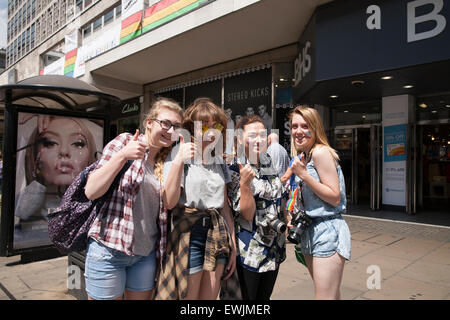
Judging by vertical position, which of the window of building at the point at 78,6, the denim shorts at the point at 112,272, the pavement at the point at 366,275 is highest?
the window of building at the point at 78,6

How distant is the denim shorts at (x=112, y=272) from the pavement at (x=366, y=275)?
185 cm

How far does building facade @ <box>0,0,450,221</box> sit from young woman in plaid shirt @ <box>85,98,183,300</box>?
209 inches

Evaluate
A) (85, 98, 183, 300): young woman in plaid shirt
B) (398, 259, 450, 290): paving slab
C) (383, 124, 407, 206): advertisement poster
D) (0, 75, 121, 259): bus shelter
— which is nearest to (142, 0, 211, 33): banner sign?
(0, 75, 121, 259): bus shelter

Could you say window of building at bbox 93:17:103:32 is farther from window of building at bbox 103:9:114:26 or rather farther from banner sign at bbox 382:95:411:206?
banner sign at bbox 382:95:411:206

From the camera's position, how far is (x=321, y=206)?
6.57 ft

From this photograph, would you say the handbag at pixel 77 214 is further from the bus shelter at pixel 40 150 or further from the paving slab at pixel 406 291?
the paving slab at pixel 406 291

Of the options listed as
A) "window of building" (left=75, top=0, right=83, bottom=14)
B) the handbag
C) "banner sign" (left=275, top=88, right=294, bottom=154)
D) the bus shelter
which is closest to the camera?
the handbag

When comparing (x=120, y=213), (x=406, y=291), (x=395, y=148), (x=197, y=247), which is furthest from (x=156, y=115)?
(x=395, y=148)

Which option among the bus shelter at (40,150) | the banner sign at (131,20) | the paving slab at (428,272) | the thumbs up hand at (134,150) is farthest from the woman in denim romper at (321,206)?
the banner sign at (131,20)

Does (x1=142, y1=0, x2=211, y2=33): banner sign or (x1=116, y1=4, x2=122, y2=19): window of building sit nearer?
(x1=142, y1=0, x2=211, y2=33): banner sign

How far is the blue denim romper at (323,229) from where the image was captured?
1.90 metres

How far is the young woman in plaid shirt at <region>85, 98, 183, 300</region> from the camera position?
1591 mm

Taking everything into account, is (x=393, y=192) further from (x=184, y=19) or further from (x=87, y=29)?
(x=87, y=29)

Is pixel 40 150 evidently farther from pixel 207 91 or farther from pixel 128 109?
pixel 128 109
